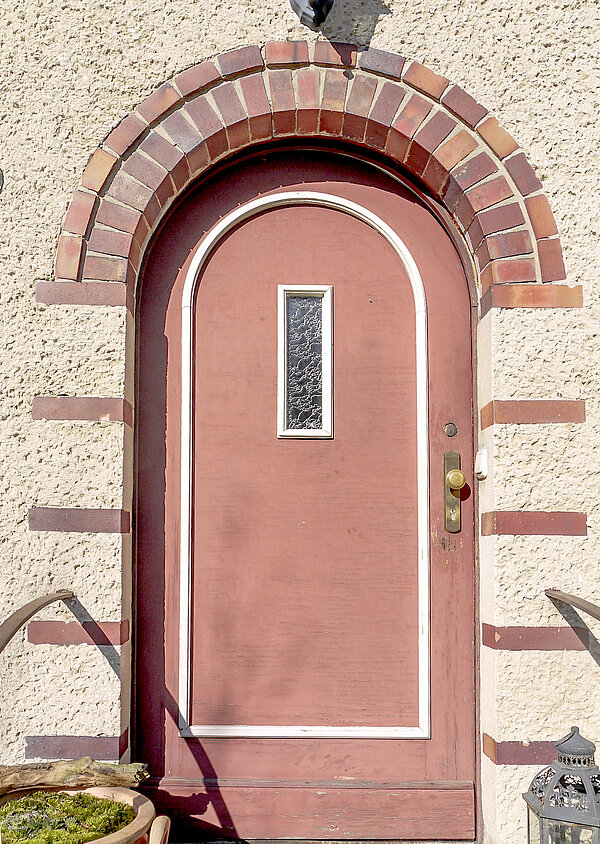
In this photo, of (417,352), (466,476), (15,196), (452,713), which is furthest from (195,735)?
(15,196)

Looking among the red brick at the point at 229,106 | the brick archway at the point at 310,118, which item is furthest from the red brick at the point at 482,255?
the red brick at the point at 229,106

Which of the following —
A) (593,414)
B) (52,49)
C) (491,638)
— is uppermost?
(52,49)

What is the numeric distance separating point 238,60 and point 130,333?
40.8 inches

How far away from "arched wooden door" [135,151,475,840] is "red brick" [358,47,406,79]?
375mm

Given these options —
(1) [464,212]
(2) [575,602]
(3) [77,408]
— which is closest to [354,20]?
(1) [464,212]

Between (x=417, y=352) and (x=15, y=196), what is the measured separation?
1528 mm

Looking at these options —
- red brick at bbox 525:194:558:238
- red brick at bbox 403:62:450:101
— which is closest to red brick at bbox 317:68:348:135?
red brick at bbox 403:62:450:101

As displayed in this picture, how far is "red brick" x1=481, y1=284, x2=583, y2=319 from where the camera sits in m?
3.01

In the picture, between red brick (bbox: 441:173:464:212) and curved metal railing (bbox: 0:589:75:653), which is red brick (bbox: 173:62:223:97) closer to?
red brick (bbox: 441:173:464:212)

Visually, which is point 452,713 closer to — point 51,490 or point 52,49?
point 51,490

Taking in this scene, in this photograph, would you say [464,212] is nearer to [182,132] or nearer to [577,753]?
[182,132]

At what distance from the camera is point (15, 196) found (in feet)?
9.97

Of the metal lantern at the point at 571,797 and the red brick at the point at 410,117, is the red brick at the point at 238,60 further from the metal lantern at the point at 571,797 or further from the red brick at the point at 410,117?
the metal lantern at the point at 571,797

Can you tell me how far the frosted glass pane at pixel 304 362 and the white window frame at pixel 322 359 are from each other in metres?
0.01
